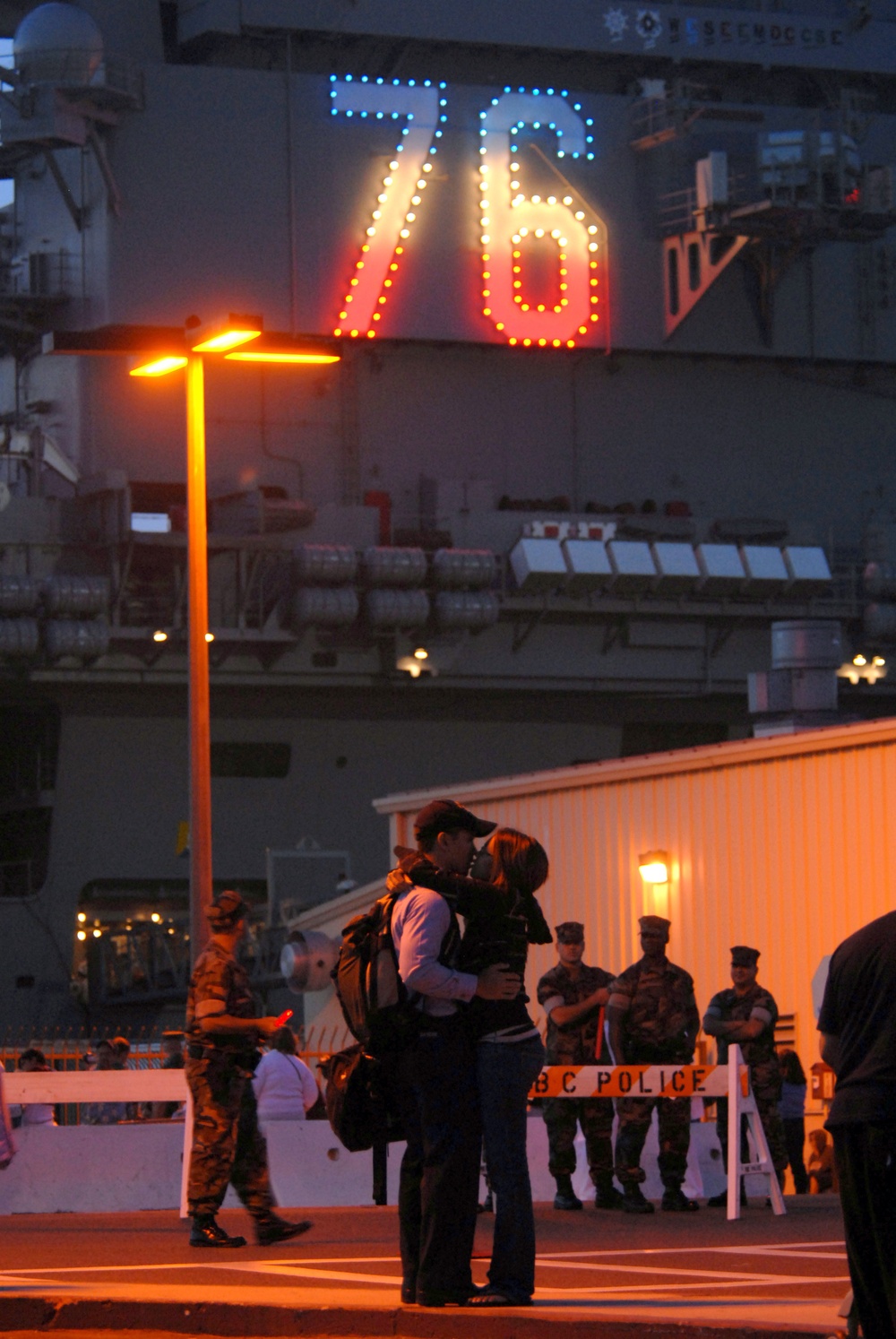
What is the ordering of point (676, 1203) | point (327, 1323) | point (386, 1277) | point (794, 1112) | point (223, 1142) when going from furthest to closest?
point (794, 1112)
point (676, 1203)
point (223, 1142)
point (386, 1277)
point (327, 1323)

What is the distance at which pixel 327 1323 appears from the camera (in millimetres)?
7902

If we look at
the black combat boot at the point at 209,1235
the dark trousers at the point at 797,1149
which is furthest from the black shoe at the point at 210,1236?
the dark trousers at the point at 797,1149

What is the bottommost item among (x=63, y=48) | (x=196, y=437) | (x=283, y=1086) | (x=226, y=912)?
(x=283, y=1086)

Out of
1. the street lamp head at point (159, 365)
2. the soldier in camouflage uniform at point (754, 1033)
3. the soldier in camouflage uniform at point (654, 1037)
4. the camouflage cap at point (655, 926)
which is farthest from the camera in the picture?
the street lamp head at point (159, 365)

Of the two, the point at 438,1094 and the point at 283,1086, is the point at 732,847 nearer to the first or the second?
the point at 283,1086

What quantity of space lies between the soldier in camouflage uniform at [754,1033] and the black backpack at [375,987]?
6.81m

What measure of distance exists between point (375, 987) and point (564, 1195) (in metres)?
6.30

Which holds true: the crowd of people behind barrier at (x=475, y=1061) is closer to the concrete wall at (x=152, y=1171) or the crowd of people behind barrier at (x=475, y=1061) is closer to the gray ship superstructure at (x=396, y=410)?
the concrete wall at (x=152, y=1171)

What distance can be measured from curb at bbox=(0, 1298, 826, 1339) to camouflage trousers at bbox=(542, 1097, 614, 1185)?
18.9ft

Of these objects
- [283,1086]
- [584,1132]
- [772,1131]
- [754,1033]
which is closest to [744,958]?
[754,1033]

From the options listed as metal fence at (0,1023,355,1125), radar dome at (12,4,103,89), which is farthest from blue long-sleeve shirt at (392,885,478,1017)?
radar dome at (12,4,103,89)

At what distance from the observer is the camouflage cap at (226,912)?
35.5 ft

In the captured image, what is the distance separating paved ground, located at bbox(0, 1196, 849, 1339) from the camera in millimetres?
7594

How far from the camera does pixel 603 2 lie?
38.6m
